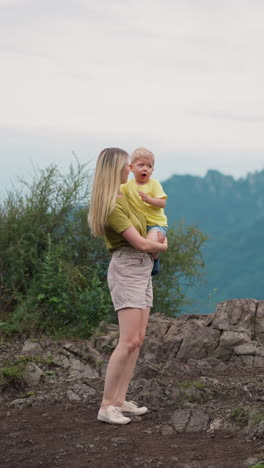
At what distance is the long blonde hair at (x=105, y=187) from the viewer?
18.1 ft

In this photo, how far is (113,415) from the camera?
6.00 meters

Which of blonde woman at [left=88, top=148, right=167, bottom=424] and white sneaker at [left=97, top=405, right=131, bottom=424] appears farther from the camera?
white sneaker at [left=97, top=405, right=131, bottom=424]

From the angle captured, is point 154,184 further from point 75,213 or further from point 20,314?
point 75,213

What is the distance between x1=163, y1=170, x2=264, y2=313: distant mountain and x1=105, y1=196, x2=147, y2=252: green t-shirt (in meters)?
91.6

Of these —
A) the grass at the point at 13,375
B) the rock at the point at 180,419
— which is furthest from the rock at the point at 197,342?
the rock at the point at 180,419

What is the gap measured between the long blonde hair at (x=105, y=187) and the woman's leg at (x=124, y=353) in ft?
2.43

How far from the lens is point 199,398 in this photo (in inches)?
257

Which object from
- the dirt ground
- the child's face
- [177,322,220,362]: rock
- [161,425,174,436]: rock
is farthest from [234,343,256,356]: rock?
the child's face

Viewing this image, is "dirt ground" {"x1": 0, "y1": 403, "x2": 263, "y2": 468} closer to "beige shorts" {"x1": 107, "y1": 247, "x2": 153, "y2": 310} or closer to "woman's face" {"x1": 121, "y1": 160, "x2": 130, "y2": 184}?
"beige shorts" {"x1": 107, "y1": 247, "x2": 153, "y2": 310}

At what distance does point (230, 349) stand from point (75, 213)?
12.1 ft

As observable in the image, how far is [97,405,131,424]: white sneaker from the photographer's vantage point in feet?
19.7

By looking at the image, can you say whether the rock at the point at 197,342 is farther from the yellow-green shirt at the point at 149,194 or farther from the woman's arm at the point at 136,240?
the woman's arm at the point at 136,240

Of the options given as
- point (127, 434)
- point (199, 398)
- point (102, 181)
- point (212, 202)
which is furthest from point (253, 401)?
point (212, 202)

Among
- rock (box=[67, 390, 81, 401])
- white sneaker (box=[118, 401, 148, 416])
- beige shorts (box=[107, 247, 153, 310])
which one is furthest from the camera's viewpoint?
rock (box=[67, 390, 81, 401])
